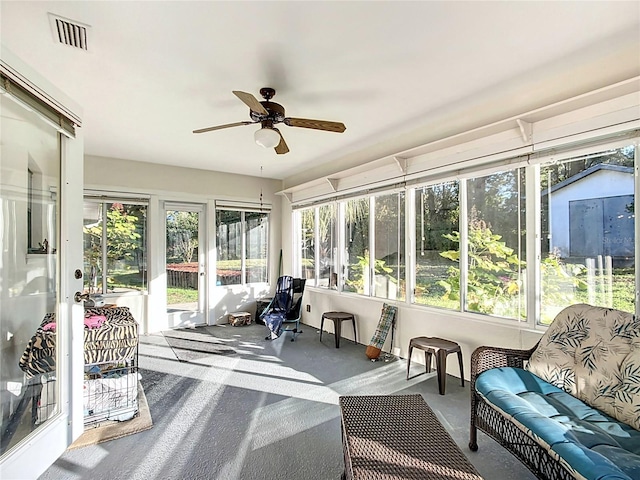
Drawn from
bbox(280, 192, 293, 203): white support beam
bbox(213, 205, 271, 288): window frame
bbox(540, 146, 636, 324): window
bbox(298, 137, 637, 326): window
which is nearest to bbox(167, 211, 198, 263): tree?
bbox(213, 205, 271, 288): window frame

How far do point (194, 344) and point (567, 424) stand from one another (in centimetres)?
406

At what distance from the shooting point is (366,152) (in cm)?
435

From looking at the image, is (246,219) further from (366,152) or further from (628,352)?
(628,352)

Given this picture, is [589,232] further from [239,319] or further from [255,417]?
[239,319]

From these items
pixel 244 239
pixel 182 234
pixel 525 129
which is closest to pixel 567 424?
pixel 525 129

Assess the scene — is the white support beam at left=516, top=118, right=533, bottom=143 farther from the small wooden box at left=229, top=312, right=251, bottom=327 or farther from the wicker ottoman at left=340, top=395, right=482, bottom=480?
the small wooden box at left=229, top=312, right=251, bottom=327

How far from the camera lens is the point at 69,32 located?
198cm

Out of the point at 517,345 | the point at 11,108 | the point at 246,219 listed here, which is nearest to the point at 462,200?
the point at 517,345

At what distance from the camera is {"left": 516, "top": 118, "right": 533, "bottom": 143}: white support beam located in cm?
→ 266

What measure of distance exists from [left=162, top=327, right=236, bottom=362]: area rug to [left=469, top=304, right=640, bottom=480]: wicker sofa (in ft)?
9.98

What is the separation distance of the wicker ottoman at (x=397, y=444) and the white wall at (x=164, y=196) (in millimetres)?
4152

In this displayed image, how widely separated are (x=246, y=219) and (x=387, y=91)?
3.93m

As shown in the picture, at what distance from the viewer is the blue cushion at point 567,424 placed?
1.35m

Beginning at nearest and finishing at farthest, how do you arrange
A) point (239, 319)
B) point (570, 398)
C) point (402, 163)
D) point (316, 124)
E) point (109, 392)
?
point (570, 398)
point (109, 392)
point (316, 124)
point (402, 163)
point (239, 319)
